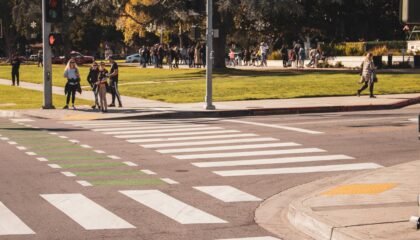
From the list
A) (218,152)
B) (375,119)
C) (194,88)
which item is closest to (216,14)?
(194,88)

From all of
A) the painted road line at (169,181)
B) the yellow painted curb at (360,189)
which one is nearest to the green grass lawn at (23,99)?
the painted road line at (169,181)

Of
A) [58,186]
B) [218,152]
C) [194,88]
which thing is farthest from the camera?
[194,88]

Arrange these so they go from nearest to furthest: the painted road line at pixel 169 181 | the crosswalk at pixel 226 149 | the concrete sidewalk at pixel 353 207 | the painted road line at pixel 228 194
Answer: the concrete sidewalk at pixel 353 207
the painted road line at pixel 228 194
the painted road line at pixel 169 181
the crosswalk at pixel 226 149

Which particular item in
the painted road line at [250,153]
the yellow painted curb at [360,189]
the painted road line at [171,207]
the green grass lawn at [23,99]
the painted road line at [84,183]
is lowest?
the green grass lawn at [23,99]

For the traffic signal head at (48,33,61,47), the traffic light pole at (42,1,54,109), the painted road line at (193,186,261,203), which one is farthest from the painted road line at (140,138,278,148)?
the traffic light pole at (42,1,54,109)

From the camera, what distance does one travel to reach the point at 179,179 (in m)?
14.1

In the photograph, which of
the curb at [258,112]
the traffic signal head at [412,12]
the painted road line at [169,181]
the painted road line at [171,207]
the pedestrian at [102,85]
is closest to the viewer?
the traffic signal head at [412,12]

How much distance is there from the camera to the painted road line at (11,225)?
9.81 metres

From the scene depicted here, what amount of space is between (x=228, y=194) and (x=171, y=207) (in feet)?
4.43

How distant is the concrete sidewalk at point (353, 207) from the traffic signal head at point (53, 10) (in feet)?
56.1

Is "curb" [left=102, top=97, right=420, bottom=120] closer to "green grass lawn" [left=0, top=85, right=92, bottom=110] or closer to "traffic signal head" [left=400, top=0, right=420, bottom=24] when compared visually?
"green grass lawn" [left=0, top=85, right=92, bottom=110]

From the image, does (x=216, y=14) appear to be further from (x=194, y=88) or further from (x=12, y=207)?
(x=12, y=207)

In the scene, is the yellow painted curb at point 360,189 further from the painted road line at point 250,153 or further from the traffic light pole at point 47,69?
the traffic light pole at point 47,69

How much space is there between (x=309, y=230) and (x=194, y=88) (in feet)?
99.6
